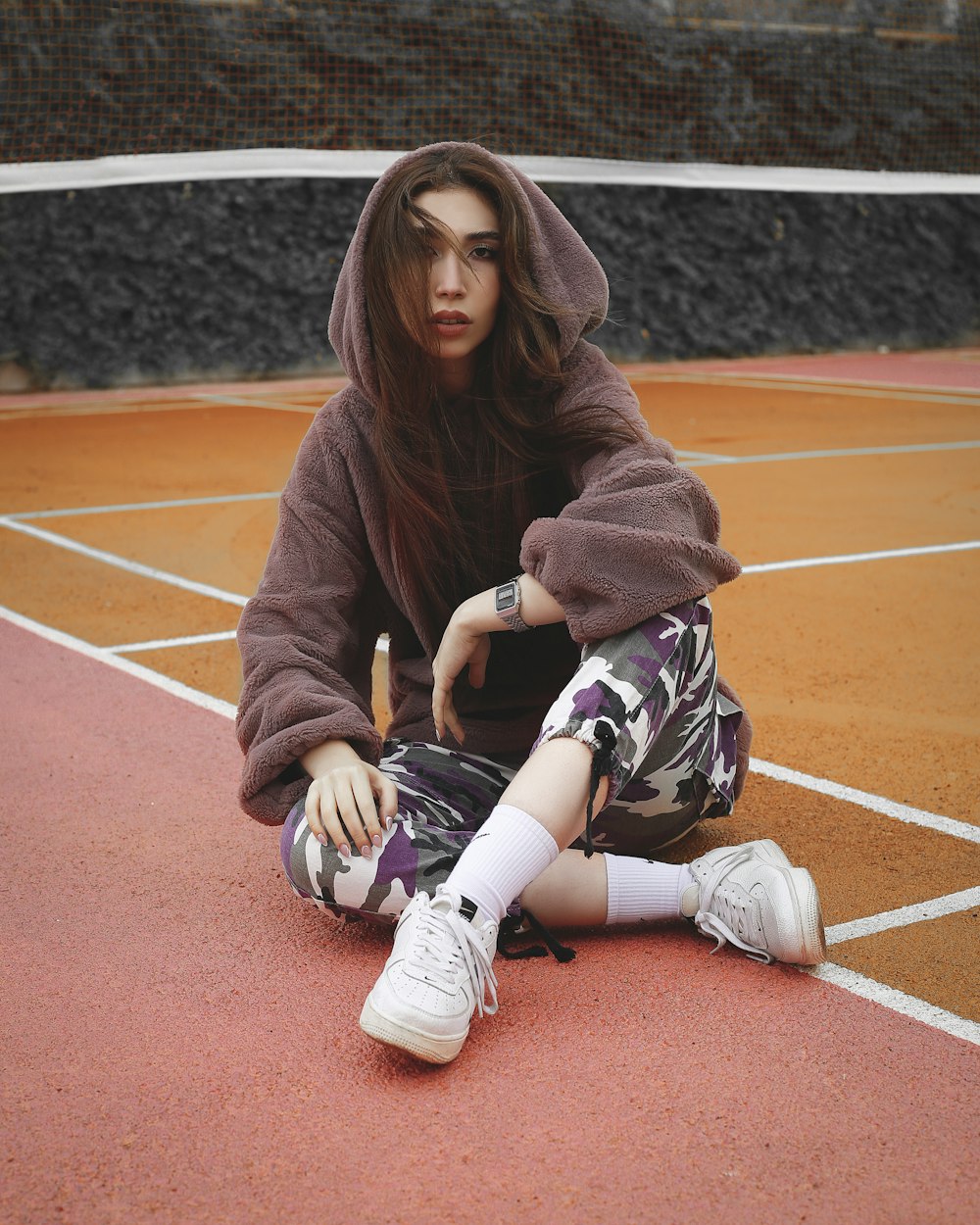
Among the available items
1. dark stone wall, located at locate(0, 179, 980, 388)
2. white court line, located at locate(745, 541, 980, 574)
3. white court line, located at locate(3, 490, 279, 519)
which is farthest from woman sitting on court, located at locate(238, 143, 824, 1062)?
dark stone wall, located at locate(0, 179, 980, 388)

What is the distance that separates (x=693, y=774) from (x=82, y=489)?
19.7 feet

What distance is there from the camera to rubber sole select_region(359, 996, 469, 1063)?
2.11m

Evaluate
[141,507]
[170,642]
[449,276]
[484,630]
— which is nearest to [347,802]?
[484,630]

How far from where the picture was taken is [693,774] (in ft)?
8.89

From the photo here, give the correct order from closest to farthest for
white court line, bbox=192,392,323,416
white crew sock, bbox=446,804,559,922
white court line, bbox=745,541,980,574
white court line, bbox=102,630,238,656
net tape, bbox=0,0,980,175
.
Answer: white crew sock, bbox=446,804,559,922 < white court line, bbox=102,630,238,656 < white court line, bbox=745,541,980,574 < net tape, bbox=0,0,980,175 < white court line, bbox=192,392,323,416

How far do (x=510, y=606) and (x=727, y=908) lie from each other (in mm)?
627

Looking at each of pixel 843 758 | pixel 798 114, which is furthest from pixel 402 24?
pixel 843 758

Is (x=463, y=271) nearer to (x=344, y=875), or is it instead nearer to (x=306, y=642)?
(x=306, y=642)

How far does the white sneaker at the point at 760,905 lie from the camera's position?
7.95 feet

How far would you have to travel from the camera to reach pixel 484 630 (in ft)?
8.43

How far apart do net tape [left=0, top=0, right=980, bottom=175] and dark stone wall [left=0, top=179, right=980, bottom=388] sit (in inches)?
66.9

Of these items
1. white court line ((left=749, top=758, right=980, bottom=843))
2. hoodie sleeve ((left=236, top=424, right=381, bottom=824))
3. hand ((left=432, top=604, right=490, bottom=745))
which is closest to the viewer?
hoodie sleeve ((left=236, top=424, right=381, bottom=824))

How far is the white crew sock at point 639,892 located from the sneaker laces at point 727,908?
5cm

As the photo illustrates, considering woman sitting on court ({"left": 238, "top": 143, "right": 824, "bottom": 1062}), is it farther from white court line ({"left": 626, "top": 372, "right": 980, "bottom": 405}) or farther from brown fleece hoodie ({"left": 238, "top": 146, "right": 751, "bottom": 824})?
white court line ({"left": 626, "top": 372, "right": 980, "bottom": 405})
